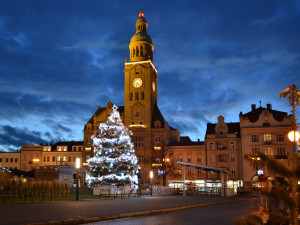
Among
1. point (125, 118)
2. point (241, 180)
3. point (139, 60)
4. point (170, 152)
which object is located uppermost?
point (139, 60)

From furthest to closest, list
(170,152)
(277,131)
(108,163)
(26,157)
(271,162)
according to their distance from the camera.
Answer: (26,157), (170,152), (277,131), (108,163), (271,162)

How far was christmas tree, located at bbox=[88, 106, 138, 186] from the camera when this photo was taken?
4356 cm

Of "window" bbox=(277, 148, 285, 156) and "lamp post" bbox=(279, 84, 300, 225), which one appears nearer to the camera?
"lamp post" bbox=(279, 84, 300, 225)

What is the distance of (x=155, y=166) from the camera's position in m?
73.7

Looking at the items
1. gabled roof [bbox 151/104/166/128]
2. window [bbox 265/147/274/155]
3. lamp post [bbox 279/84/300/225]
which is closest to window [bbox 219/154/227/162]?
window [bbox 265/147/274/155]

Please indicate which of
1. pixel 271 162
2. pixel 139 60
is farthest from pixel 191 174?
pixel 271 162

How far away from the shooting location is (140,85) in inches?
3184

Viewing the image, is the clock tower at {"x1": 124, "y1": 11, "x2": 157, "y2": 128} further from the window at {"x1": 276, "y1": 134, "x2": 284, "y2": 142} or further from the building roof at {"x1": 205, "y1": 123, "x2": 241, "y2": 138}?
the window at {"x1": 276, "y1": 134, "x2": 284, "y2": 142}

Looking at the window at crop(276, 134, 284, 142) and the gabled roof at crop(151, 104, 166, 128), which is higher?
the gabled roof at crop(151, 104, 166, 128)

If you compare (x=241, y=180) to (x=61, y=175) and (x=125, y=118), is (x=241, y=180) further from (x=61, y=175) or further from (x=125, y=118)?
(x=61, y=175)

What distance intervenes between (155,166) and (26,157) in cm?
3957

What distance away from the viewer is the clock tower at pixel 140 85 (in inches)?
3120

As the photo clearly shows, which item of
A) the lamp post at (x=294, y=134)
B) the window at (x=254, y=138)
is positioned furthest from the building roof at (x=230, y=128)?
the lamp post at (x=294, y=134)

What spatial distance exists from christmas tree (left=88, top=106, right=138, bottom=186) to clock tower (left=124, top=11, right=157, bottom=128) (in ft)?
104
